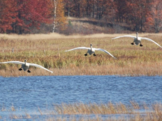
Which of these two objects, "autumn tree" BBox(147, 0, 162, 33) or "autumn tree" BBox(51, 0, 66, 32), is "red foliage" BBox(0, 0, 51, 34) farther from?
"autumn tree" BBox(147, 0, 162, 33)

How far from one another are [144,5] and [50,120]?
6510cm

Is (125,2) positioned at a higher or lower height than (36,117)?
higher

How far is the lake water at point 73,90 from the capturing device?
25466 mm

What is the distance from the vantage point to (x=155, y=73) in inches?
1281

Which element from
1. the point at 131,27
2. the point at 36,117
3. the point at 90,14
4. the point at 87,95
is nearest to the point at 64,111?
the point at 36,117

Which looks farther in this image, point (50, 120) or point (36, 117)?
point (36, 117)

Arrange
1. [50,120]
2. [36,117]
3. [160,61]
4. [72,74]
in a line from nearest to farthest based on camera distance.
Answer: [50,120] → [36,117] → [72,74] → [160,61]

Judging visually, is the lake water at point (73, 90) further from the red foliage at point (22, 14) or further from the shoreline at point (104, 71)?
the red foliage at point (22, 14)

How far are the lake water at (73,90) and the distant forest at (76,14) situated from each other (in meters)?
34.9

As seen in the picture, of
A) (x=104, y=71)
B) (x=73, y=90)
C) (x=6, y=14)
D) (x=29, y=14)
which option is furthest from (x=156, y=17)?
(x=73, y=90)

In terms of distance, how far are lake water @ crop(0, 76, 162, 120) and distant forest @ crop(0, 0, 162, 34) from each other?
3490 cm

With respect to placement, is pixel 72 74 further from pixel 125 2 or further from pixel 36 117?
pixel 125 2

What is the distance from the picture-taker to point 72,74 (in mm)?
32531


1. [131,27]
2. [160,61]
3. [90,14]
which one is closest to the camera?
[160,61]
